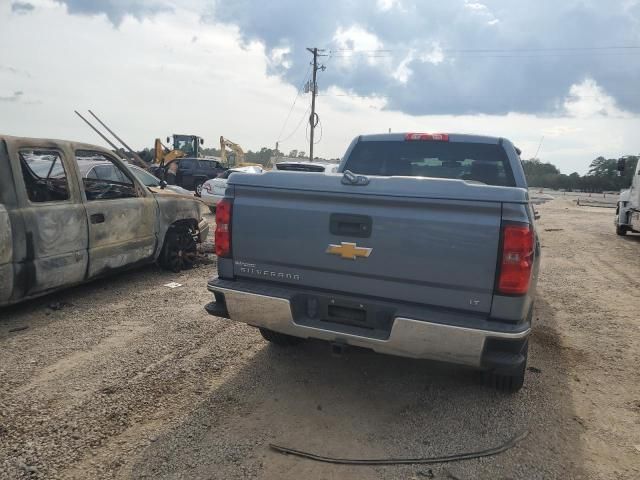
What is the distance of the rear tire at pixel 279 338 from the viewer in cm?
415

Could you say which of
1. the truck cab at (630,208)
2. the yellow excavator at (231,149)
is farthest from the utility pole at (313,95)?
the truck cab at (630,208)

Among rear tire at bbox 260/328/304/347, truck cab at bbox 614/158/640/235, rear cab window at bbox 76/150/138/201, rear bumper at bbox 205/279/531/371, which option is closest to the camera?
rear bumper at bbox 205/279/531/371

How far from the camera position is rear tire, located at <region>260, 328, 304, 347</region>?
13.6 ft

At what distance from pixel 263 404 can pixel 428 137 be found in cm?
287

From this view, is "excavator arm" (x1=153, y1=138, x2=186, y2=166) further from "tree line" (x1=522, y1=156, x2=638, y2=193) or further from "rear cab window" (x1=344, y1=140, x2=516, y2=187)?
"tree line" (x1=522, y1=156, x2=638, y2=193)

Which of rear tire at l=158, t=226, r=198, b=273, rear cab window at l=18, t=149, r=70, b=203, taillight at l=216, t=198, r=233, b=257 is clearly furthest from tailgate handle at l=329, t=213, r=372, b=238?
rear tire at l=158, t=226, r=198, b=273

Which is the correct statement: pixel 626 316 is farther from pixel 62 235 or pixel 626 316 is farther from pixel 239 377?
pixel 62 235

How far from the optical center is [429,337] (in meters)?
2.79

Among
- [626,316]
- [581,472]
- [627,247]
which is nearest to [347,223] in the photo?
[581,472]

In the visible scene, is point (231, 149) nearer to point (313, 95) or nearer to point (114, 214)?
point (313, 95)

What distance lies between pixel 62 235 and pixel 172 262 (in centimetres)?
214

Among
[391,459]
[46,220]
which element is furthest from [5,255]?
[391,459]

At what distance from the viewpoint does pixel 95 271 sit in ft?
18.1

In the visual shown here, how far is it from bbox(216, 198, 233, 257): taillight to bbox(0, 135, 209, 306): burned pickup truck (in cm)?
243
